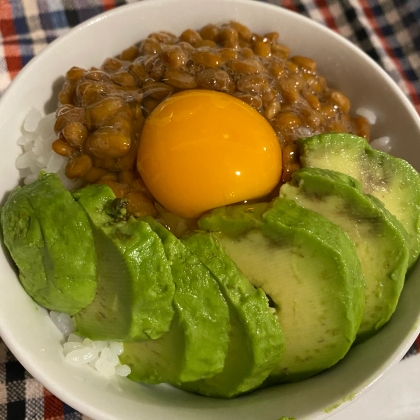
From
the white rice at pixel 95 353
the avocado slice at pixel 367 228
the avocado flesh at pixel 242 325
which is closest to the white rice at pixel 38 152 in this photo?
the white rice at pixel 95 353

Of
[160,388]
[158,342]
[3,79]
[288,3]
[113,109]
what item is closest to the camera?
[158,342]

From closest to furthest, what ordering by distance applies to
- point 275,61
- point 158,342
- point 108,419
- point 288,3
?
point 108,419
point 158,342
point 275,61
point 288,3

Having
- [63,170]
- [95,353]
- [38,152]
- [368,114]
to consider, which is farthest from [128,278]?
[368,114]

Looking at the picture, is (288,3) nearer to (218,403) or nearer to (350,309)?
(350,309)

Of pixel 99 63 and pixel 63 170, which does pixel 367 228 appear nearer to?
pixel 63 170

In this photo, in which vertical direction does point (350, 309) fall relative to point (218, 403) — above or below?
above

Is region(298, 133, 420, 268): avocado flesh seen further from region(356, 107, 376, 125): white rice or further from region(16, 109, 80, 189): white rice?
region(16, 109, 80, 189): white rice

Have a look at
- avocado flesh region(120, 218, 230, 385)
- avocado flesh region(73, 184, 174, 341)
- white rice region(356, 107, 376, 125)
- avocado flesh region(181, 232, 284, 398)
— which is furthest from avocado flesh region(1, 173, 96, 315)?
white rice region(356, 107, 376, 125)

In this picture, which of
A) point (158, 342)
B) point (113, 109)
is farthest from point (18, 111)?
point (158, 342)
